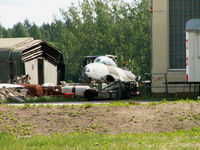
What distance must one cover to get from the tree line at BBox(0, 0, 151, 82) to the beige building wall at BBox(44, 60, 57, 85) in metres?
25.6

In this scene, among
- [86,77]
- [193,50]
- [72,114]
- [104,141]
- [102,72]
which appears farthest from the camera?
[102,72]

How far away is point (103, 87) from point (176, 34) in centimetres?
594

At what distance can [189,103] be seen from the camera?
13.9 meters

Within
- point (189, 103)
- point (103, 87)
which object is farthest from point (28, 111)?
point (103, 87)

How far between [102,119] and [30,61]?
18853mm

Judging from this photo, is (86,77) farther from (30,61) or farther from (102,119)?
(102,119)

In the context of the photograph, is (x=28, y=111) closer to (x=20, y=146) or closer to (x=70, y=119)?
(x=70, y=119)

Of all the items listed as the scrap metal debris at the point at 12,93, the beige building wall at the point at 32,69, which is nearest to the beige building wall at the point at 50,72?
the beige building wall at the point at 32,69

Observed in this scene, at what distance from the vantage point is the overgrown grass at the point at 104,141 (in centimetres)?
886

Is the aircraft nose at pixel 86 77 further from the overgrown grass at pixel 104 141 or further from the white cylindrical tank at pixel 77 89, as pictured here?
the overgrown grass at pixel 104 141

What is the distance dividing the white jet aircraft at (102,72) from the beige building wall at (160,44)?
230cm

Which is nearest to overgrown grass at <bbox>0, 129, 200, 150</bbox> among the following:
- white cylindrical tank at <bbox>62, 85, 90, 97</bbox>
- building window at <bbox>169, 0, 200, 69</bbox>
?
white cylindrical tank at <bbox>62, 85, 90, 97</bbox>

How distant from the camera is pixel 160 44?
24484 millimetres

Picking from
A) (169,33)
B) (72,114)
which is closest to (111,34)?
(169,33)
